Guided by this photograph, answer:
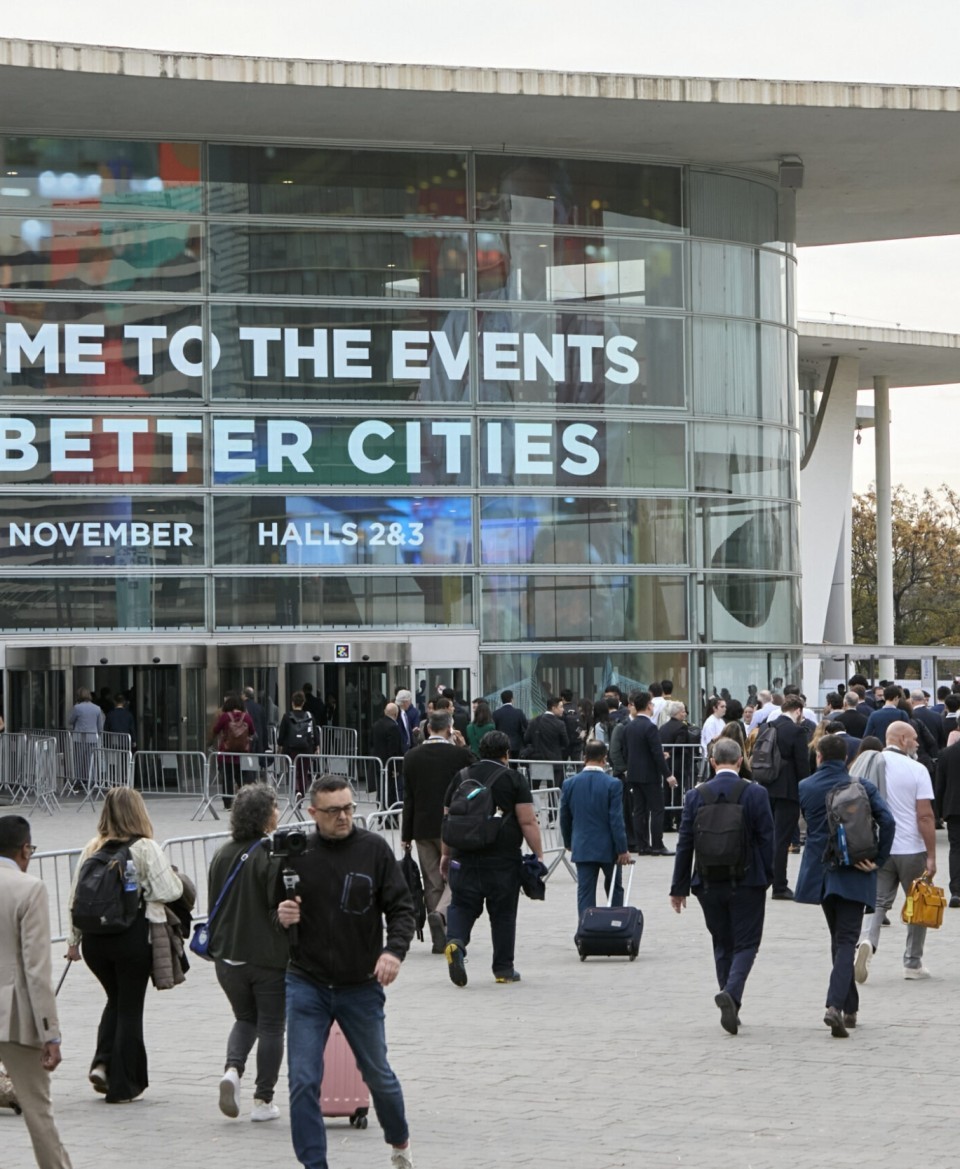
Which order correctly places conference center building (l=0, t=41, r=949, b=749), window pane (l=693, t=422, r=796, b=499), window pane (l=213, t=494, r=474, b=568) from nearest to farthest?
conference center building (l=0, t=41, r=949, b=749), window pane (l=213, t=494, r=474, b=568), window pane (l=693, t=422, r=796, b=499)

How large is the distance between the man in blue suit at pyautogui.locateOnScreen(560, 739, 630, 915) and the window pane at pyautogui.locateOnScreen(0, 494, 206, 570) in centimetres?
1867

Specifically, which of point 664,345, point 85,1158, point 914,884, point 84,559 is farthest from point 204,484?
point 85,1158

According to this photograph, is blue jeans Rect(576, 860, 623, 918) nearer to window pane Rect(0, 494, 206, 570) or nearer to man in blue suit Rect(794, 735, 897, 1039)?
man in blue suit Rect(794, 735, 897, 1039)

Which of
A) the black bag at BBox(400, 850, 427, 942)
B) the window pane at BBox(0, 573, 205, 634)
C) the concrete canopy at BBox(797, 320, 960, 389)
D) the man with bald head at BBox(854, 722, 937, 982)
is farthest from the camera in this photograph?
the concrete canopy at BBox(797, 320, 960, 389)

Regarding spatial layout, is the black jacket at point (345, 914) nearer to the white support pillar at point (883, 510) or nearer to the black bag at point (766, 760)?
the black bag at point (766, 760)

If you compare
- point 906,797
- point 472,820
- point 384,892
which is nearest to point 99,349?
point 472,820

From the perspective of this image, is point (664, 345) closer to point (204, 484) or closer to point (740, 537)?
point (740, 537)

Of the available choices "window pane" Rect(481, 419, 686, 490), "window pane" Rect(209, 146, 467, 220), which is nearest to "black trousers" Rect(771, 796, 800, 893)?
"window pane" Rect(481, 419, 686, 490)

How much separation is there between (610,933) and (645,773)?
739cm

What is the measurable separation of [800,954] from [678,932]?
1.63 meters

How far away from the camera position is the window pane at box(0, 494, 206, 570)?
1252 inches

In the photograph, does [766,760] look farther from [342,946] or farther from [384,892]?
[342,946]

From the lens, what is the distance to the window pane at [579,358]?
3359 centimetres

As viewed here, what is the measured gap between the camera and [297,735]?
2784cm
